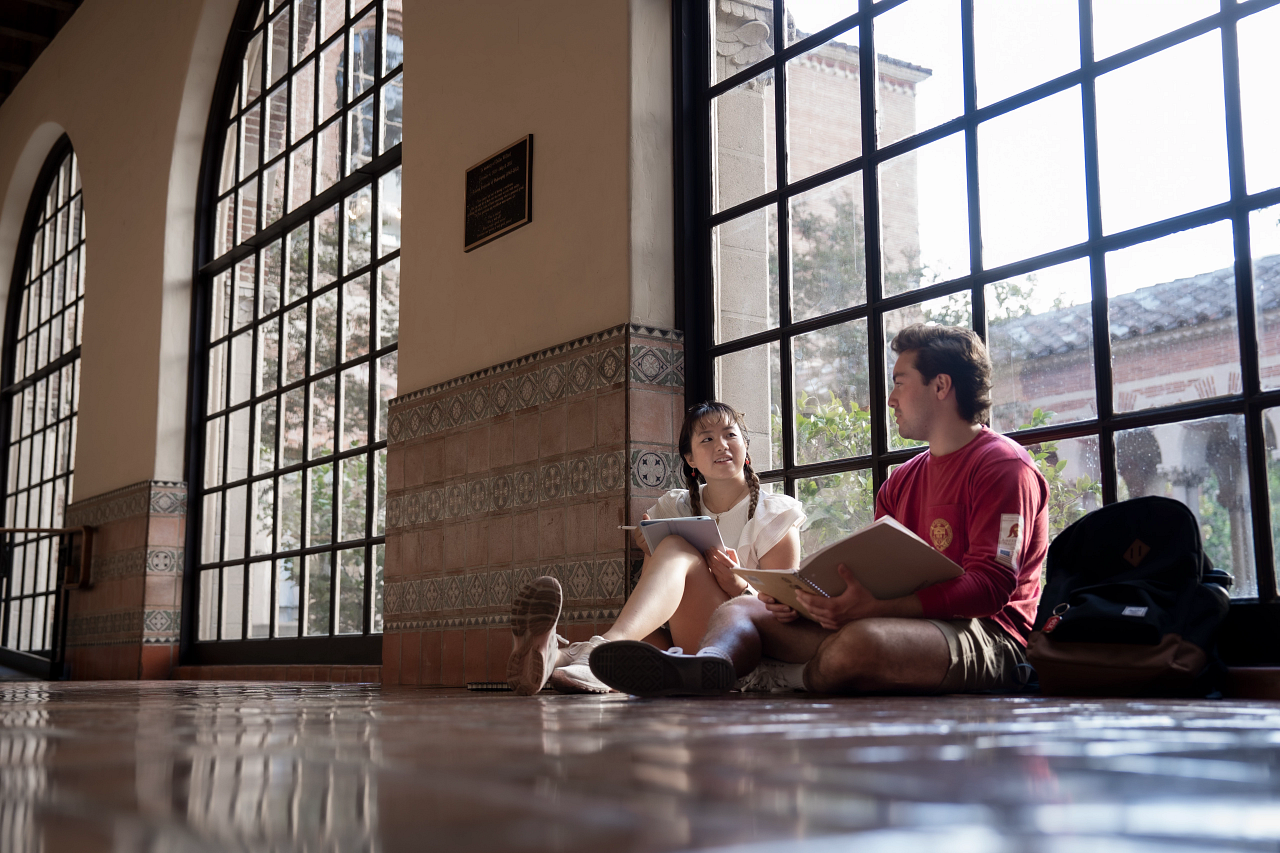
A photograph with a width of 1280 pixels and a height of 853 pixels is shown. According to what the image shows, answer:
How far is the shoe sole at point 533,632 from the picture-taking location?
8.50 feet

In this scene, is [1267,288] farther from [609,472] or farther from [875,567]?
[609,472]

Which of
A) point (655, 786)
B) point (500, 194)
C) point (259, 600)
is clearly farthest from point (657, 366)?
point (259, 600)

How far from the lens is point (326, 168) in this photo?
6.20 metres

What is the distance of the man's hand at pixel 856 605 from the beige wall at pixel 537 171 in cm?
171

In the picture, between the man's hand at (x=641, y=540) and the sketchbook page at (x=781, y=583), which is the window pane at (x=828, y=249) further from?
the sketchbook page at (x=781, y=583)

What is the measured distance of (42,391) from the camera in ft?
30.9

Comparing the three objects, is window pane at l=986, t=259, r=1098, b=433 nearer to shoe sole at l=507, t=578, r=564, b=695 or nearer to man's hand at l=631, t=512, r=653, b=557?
man's hand at l=631, t=512, r=653, b=557

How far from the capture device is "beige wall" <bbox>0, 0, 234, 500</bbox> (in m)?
7.34

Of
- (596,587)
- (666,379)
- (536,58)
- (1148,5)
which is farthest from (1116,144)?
(536,58)

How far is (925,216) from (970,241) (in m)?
0.21

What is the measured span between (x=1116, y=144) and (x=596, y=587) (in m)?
2.07

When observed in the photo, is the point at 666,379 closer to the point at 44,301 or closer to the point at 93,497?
the point at 93,497

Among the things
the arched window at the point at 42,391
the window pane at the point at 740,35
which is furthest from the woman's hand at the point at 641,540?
the arched window at the point at 42,391

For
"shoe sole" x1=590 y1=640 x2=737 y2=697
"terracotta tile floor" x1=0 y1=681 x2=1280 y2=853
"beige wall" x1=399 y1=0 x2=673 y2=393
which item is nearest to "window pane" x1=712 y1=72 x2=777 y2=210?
"beige wall" x1=399 y1=0 x2=673 y2=393
